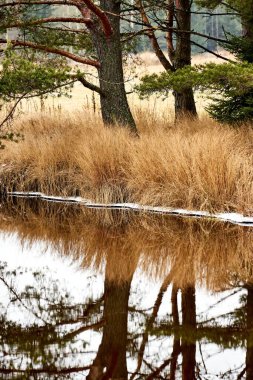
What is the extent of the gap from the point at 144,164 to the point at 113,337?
17.4 ft

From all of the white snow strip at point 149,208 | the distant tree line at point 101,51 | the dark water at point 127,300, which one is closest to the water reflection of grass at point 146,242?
the dark water at point 127,300

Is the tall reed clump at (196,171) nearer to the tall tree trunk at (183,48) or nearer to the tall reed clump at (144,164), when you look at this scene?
the tall reed clump at (144,164)

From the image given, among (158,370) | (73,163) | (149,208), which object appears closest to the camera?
(158,370)

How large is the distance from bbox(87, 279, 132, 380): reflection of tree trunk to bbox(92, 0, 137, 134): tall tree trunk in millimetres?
5905

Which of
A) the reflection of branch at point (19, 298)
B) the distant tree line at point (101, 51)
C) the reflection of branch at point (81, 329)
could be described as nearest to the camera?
the reflection of branch at point (81, 329)

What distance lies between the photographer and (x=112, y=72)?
11688mm

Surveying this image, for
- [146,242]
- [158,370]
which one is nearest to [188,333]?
[158,370]

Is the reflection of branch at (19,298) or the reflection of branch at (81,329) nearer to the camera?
the reflection of branch at (81,329)

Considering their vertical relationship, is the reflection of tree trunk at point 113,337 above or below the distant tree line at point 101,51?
below

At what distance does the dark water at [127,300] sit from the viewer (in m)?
4.34

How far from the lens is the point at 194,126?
39.3 ft

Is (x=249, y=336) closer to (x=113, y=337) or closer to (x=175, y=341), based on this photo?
(x=175, y=341)

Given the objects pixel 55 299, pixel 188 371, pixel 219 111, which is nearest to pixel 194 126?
pixel 219 111

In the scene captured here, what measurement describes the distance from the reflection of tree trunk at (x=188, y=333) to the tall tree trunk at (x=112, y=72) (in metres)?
6.20
